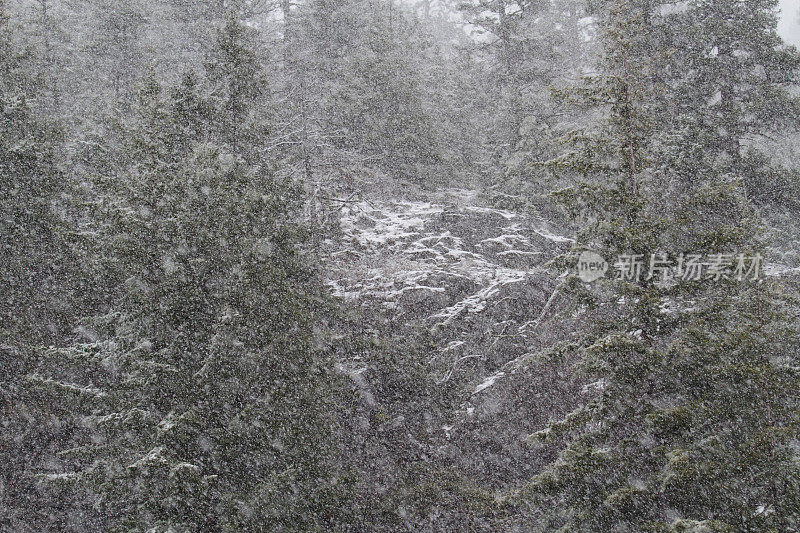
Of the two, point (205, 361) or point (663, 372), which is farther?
point (205, 361)

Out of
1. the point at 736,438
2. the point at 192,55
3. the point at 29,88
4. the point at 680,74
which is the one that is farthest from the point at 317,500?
the point at 192,55

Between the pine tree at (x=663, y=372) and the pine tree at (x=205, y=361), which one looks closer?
the pine tree at (x=663, y=372)

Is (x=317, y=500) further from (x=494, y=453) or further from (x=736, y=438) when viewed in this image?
(x=736, y=438)

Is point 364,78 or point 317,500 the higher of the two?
point 364,78

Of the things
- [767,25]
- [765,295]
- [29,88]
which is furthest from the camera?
[767,25]

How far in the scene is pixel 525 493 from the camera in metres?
9.29

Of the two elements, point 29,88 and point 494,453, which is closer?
point 494,453

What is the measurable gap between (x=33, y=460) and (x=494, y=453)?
440 inches

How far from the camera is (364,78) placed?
2328 centimetres

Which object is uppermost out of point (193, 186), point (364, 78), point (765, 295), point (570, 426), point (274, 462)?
point (364, 78)

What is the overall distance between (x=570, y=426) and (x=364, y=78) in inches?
710

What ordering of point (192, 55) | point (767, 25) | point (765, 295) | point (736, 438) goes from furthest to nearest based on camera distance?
point (192, 55) < point (767, 25) < point (765, 295) < point (736, 438)

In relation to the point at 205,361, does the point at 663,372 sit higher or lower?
higher

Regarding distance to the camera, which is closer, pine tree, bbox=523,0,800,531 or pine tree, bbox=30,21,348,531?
pine tree, bbox=523,0,800,531
